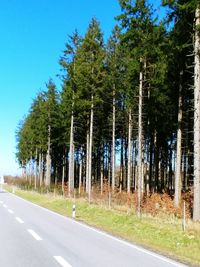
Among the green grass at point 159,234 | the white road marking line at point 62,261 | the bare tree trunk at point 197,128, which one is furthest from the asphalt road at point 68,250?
the bare tree trunk at point 197,128

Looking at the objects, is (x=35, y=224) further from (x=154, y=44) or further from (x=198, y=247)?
(x=154, y=44)

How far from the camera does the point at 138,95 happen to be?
32.8 metres

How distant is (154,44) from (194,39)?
17.8 feet

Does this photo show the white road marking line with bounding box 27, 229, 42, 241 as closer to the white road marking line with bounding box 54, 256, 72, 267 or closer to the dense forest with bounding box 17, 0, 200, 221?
the white road marking line with bounding box 54, 256, 72, 267

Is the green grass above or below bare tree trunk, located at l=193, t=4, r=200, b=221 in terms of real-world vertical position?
below

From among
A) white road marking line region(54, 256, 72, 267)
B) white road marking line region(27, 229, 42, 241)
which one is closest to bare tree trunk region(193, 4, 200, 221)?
white road marking line region(27, 229, 42, 241)

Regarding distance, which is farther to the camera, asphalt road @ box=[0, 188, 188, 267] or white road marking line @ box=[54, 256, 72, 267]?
asphalt road @ box=[0, 188, 188, 267]

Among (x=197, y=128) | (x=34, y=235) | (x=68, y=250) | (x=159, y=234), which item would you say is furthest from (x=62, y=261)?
(x=197, y=128)

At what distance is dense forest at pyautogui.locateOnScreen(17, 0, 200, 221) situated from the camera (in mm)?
23203

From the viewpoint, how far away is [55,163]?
257ft

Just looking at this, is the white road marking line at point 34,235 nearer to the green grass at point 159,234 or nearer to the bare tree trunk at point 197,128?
the green grass at point 159,234

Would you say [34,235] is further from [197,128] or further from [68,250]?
[197,128]

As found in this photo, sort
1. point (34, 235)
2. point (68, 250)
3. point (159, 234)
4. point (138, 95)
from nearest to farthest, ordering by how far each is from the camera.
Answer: point (68, 250), point (34, 235), point (159, 234), point (138, 95)

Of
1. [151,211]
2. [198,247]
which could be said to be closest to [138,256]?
[198,247]
